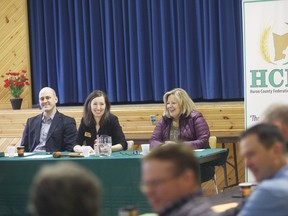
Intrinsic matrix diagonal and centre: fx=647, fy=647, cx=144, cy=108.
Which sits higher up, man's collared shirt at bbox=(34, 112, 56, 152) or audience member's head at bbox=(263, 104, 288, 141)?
audience member's head at bbox=(263, 104, 288, 141)

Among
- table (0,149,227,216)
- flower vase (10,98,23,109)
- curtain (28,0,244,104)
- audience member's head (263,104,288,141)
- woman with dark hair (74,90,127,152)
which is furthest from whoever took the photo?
flower vase (10,98,23,109)

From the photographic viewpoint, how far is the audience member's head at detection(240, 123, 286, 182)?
2.33 metres

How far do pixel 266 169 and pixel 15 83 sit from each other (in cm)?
640

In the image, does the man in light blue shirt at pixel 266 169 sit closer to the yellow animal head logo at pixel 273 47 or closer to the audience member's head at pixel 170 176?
the audience member's head at pixel 170 176

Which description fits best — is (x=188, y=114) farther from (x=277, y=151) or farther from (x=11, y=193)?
(x=277, y=151)

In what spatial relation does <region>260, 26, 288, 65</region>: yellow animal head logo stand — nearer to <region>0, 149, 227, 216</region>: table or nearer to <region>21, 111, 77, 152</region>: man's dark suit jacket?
<region>0, 149, 227, 216</region>: table

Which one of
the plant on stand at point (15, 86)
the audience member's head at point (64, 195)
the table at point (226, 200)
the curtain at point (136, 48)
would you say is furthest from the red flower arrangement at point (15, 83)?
the audience member's head at point (64, 195)

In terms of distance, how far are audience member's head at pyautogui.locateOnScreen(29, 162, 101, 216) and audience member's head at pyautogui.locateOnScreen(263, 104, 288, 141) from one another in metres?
1.50

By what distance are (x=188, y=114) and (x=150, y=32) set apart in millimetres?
2499

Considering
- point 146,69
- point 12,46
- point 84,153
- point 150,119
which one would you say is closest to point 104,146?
point 84,153

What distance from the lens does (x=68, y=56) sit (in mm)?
8711

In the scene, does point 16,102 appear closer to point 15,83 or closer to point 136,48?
point 15,83

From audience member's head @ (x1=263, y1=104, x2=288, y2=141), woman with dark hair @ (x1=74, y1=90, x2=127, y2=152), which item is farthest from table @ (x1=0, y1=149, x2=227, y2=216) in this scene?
audience member's head @ (x1=263, y1=104, x2=288, y2=141)

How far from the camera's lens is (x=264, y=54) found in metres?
6.08
